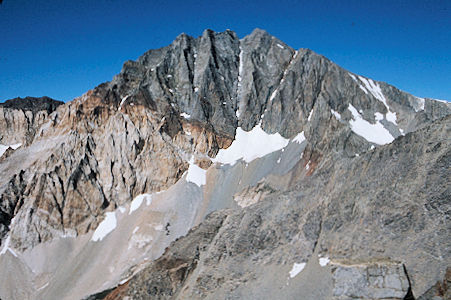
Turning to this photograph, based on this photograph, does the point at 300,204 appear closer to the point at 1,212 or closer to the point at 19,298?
the point at 19,298

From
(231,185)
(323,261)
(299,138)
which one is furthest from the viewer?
(299,138)

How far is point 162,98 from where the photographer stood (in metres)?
75.8

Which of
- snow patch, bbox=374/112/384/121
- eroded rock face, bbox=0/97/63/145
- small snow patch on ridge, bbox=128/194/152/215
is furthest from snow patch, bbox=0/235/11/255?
snow patch, bbox=374/112/384/121

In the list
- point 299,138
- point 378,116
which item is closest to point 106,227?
point 299,138

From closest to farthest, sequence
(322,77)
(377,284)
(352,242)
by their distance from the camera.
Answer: (377,284) < (352,242) < (322,77)

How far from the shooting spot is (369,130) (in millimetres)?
60531

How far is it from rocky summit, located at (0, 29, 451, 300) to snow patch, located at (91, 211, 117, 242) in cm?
29

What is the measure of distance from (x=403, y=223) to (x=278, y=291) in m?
11.5

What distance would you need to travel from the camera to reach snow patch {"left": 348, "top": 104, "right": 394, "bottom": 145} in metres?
57.4

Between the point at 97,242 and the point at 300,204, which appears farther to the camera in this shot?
the point at 97,242

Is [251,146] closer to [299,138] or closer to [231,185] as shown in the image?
[299,138]

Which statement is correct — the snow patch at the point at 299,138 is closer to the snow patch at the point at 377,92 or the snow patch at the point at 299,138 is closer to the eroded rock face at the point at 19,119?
the snow patch at the point at 377,92

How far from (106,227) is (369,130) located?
48.0m

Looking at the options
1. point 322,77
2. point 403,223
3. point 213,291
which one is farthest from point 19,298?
point 322,77
